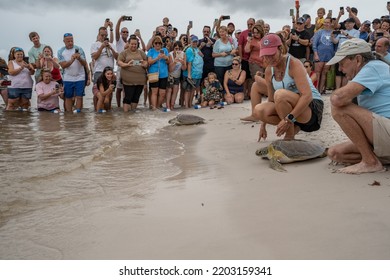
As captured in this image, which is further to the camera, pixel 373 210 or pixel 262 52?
pixel 262 52

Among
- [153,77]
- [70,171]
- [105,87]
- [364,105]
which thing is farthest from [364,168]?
[105,87]

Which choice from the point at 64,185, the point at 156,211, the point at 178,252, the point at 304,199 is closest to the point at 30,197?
the point at 64,185

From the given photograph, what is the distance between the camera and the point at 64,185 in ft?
12.6

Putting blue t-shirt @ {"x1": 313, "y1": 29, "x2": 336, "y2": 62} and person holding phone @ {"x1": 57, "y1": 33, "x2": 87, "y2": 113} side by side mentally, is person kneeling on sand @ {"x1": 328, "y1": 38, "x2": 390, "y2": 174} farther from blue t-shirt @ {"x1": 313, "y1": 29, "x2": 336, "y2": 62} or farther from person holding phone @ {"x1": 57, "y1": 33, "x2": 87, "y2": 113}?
person holding phone @ {"x1": 57, "y1": 33, "x2": 87, "y2": 113}

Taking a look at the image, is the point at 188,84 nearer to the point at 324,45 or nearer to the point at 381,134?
the point at 324,45

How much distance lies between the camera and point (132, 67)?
923 cm

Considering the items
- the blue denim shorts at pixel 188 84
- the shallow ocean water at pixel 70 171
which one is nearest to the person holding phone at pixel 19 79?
the shallow ocean water at pixel 70 171

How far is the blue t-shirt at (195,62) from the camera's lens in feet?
31.3

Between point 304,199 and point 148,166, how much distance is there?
1.97 metres

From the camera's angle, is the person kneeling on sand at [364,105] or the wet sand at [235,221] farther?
→ the person kneeling on sand at [364,105]

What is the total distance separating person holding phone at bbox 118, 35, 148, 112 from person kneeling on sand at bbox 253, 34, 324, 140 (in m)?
5.01

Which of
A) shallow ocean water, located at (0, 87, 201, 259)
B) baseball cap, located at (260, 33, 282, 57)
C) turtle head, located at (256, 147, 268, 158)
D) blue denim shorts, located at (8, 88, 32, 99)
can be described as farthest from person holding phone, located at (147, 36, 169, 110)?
turtle head, located at (256, 147, 268, 158)

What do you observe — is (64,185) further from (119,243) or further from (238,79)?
(238,79)

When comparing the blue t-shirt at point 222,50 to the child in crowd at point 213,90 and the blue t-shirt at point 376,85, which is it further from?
the blue t-shirt at point 376,85
